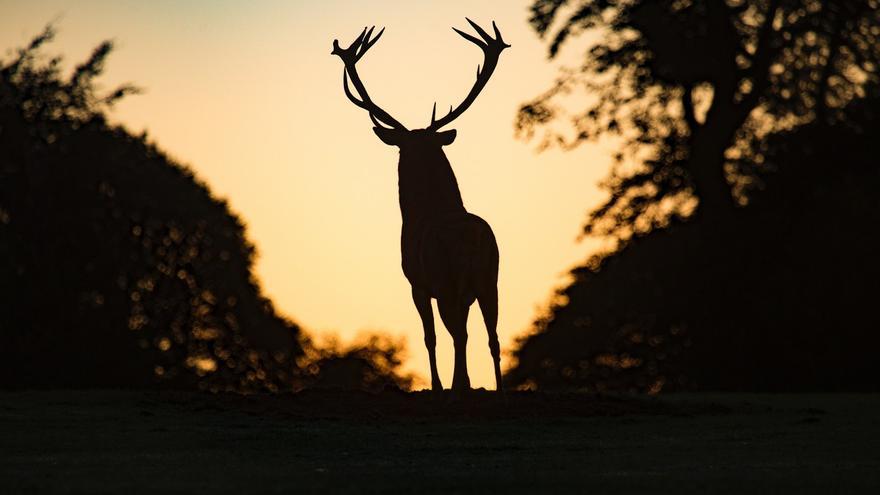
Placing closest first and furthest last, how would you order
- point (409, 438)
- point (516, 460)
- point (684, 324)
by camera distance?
1. point (516, 460)
2. point (409, 438)
3. point (684, 324)

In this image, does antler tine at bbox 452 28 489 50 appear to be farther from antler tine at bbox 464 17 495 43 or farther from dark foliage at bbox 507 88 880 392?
dark foliage at bbox 507 88 880 392

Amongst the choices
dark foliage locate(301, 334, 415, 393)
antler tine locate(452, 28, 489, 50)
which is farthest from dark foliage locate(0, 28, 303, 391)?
antler tine locate(452, 28, 489, 50)

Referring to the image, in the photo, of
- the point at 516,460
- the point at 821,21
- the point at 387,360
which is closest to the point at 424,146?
the point at 516,460

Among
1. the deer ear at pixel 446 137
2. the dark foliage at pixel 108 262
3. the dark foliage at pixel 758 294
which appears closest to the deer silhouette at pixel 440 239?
the deer ear at pixel 446 137

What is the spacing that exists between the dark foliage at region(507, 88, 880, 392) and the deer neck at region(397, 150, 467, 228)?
1492 cm

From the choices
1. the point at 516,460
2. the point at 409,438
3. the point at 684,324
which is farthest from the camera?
the point at 684,324

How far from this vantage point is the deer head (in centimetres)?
2325

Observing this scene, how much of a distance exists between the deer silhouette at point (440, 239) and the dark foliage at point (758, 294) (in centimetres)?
1422

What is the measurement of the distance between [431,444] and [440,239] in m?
4.07

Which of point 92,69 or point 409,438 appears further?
point 92,69

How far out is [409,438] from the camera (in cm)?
1956

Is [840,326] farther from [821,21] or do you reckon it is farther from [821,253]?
[821,21]

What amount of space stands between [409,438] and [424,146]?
15.5ft

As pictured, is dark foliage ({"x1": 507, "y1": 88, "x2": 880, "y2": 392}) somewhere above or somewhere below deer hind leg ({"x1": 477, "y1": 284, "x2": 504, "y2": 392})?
above
